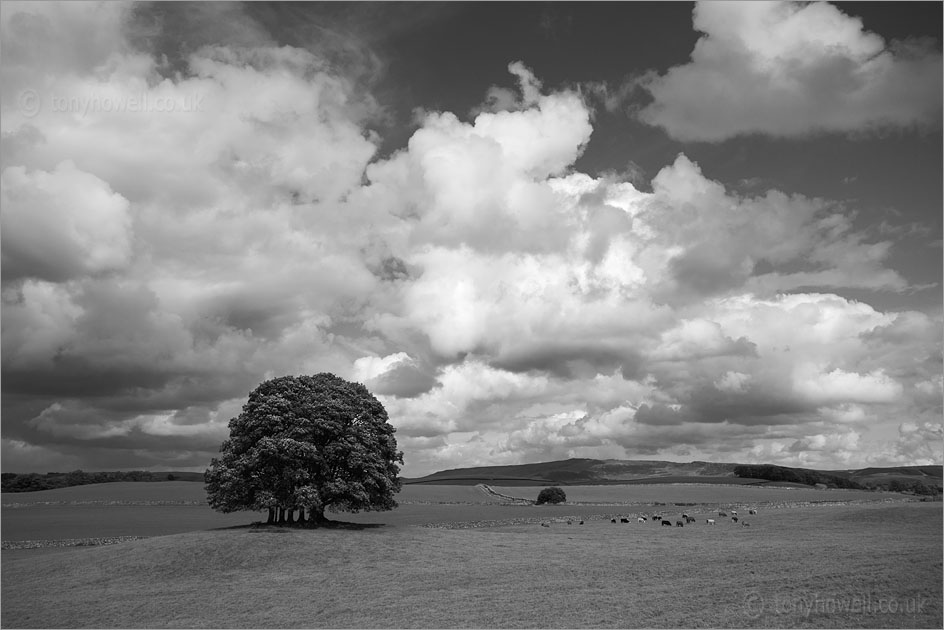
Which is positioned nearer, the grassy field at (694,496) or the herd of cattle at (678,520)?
the herd of cattle at (678,520)

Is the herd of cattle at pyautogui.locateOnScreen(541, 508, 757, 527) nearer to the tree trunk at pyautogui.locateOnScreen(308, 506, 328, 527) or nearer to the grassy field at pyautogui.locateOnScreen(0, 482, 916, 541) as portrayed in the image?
the grassy field at pyautogui.locateOnScreen(0, 482, 916, 541)

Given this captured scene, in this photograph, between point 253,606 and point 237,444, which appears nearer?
point 253,606

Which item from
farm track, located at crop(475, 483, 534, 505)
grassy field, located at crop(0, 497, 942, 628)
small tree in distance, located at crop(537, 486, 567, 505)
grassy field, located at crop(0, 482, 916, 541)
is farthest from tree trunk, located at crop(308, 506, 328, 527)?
farm track, located at crop(475, 483, 534, 505)

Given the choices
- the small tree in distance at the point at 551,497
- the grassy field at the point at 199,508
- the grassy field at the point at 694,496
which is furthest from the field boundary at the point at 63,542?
the grassy field at the point at 694,496

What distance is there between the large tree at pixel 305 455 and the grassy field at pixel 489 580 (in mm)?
4221

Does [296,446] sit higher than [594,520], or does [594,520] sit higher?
[296,446]

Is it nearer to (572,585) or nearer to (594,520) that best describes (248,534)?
(572,585)

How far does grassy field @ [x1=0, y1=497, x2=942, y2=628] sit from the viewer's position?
1031 inches

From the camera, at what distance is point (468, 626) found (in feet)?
84.9

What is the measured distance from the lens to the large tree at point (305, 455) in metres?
56.9

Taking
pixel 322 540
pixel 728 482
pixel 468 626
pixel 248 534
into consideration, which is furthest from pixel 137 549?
pixel 728 482

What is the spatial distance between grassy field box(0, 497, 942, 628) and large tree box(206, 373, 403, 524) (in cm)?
422

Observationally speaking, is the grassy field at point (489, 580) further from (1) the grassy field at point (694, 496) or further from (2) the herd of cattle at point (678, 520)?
(1) the grassy field at point (694, 496)

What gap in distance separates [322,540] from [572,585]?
2406 centimetres
